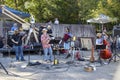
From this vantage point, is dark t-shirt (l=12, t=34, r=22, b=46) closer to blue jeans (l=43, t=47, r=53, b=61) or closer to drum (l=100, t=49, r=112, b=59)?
blue jeans (l=43, t=47, r=53, b=61)

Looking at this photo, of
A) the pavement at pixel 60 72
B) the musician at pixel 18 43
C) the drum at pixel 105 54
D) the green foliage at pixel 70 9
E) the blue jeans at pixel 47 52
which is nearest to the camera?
the pavement at pixel 60 72

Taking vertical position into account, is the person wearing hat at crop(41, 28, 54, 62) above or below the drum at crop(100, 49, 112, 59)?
above

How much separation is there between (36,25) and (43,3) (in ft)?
19.9

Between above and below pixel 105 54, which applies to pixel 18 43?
above

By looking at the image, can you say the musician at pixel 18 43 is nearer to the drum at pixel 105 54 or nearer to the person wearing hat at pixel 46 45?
the person wearing hat at pixel 46 45

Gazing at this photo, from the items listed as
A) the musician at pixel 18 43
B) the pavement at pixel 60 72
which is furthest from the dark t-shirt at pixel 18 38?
the pavement at pixel 60 72

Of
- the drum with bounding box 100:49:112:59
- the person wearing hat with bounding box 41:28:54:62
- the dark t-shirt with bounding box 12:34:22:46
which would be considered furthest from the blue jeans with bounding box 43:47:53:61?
the drum with bounding box 100:49:112:59

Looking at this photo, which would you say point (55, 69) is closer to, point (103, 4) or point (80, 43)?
point (80, 43)

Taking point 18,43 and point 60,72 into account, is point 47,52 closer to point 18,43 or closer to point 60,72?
point 18,43

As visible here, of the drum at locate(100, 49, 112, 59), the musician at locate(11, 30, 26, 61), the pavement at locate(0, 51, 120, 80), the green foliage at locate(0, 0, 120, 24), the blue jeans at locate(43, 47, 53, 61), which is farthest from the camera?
the green foliage at locate(0, 0, 120, 24)

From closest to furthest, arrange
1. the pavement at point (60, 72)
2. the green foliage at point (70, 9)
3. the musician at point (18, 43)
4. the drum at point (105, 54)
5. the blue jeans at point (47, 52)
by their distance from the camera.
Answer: the pavement at point (60, 72)
the drum at point (105, 54)
the blue jeans at point (47, 52)
the musician at point (18, 43)
the green foliage at point (70, 9)

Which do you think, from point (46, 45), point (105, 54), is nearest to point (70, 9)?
point (46, 45)

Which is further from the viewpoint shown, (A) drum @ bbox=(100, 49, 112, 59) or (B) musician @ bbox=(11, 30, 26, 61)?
(B) musician @ bbox=(11, 30, 26, 61)

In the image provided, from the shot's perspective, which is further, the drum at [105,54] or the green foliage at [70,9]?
the green foliage at [70,9]
